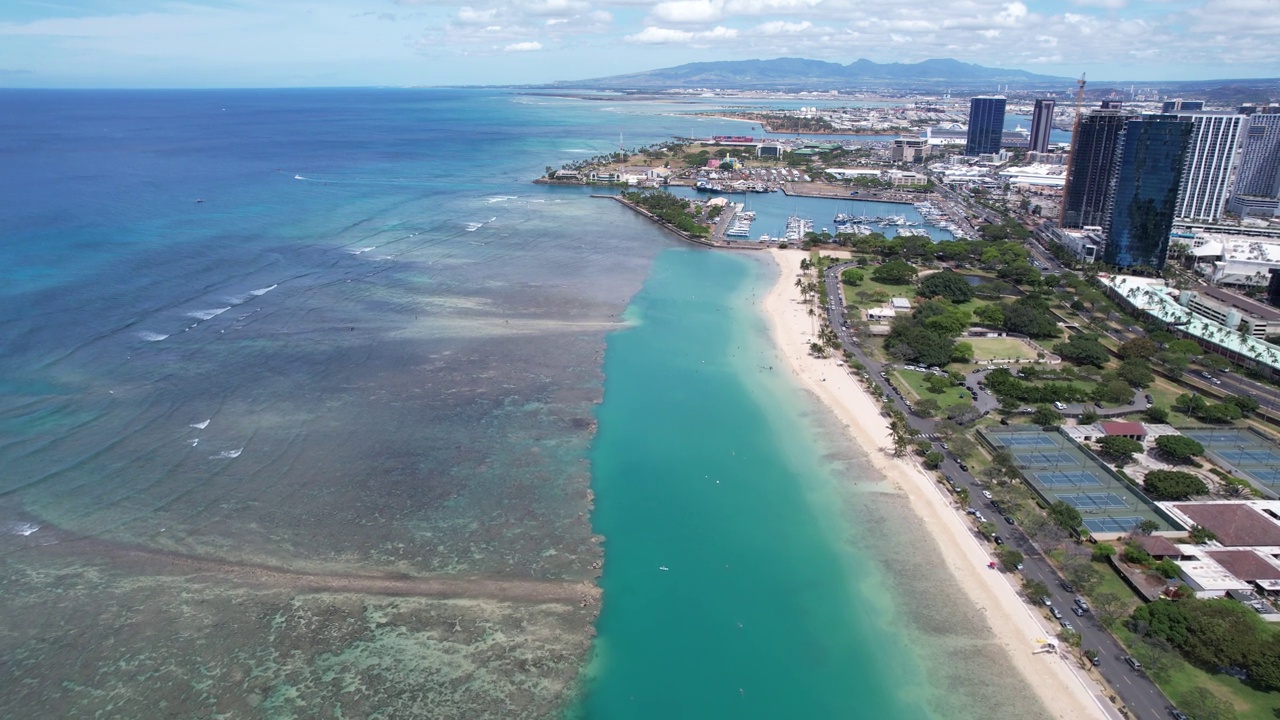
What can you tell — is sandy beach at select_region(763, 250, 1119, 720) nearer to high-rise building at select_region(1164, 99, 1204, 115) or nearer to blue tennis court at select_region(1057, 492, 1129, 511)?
blue tennis court at select_region(1057, 492, 1129, 511)

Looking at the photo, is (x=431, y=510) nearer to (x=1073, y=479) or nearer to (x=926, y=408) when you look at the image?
(x=926, y=408)

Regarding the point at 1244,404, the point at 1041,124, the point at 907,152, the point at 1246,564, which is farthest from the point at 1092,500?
the point at 1041,124

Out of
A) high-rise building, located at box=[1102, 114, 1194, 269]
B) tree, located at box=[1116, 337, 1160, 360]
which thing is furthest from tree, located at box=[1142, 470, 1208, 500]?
high-rise building, located at box=[1102, 114, 1194, 269]

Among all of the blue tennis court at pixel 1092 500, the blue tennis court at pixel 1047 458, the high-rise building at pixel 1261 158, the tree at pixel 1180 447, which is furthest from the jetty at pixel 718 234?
the high-rise building at pixel 1261 158

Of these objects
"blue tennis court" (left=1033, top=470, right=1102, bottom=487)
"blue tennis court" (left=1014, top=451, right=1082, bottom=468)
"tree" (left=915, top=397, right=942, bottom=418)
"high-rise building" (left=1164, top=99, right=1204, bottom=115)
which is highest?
"high-rise building" (left=1164, top=99, right=1204, bottom=115)

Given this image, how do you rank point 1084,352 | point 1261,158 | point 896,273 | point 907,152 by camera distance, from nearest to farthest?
point 1084,352 → point 896,273 → point 1261,158 → point 907,152

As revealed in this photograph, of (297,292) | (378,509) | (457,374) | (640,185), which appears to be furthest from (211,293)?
(640,185)
